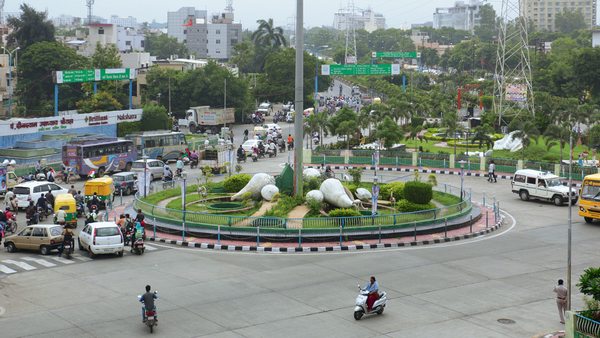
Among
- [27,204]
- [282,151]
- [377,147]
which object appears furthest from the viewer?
[282,151]

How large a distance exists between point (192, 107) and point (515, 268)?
2248 inches

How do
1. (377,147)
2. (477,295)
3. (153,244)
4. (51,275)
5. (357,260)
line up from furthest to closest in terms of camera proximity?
1. (377,147)
2. (153,244)
3. (357,260)
4. (51,275)
5. (477,295)

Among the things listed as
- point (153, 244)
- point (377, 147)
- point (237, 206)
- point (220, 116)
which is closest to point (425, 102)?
point (220, 116)

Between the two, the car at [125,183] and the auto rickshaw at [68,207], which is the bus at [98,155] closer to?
the car at [125,183]

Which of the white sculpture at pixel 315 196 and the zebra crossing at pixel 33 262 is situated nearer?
the zebra crossing at pixel 33 262

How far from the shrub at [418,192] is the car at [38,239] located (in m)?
13.6

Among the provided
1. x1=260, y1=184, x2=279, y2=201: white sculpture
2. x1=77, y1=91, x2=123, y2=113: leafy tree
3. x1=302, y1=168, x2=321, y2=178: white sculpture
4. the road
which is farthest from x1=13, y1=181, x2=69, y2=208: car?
x1=77, y1=91, x2=123, y2=113: leafy tree

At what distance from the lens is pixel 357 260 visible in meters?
27.8

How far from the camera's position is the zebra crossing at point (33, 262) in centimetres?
2644

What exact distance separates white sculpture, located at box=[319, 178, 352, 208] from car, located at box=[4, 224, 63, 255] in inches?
396

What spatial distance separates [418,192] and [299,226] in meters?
6.24

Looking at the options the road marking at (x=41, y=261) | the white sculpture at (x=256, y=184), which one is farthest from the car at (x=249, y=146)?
the road marking at (x=41, y=261)

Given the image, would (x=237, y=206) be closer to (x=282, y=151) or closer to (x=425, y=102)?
(x=282, y=151)

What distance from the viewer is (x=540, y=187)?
40.3 meters
